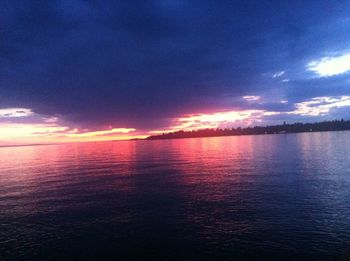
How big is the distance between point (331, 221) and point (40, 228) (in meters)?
37.4

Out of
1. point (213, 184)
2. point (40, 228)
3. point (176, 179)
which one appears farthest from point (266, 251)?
point (176, 179)

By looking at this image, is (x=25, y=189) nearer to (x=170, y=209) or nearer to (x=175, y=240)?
(x=170, y=209)

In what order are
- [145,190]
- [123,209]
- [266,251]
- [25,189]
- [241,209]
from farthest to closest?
1. [25,189]
2. [145,190]
3. [123,209]
4. [241,209]
5. [266,251]

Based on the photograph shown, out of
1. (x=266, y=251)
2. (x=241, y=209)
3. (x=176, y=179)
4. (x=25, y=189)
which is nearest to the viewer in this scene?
(x=266, y=251)

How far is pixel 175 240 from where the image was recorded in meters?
34.0

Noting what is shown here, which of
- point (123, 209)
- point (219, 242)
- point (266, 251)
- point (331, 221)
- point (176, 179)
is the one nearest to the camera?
point (266, 251)

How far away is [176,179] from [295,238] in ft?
143

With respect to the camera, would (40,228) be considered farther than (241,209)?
No

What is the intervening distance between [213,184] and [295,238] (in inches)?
1282

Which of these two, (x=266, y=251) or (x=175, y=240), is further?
(x=175, y=240)

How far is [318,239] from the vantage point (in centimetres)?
3275

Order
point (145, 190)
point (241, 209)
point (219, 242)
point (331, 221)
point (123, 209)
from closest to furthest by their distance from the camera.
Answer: point (219, 242)
point (331, 221)
point (241, 209)
point (123, 209)
point (145, 190)

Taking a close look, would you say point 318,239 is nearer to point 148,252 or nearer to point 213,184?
point 148,252

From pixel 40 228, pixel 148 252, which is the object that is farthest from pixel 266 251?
pixel 40 228
